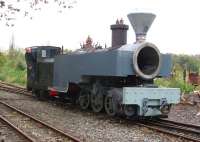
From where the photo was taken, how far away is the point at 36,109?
1528 cm

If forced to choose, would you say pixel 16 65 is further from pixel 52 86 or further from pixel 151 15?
pixel 151 15

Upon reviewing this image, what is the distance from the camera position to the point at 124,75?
11.6m

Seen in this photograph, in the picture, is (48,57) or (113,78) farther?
(48,57)

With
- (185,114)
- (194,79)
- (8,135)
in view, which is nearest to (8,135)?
(8,135)

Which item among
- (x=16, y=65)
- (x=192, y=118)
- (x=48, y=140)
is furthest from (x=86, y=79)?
(x=16, y=65)

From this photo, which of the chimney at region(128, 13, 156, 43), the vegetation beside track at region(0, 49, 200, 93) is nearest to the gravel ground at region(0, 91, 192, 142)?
the chimney at region(128, 13, 156, 43)

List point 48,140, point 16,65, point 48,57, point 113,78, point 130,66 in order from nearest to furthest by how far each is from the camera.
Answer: point 48,140
point 130,66
point 113,78
point 48,57
point 16,65

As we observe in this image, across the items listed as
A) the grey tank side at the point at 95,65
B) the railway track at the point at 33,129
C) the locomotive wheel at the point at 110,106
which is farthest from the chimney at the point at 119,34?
the railway track at the point at 33,129

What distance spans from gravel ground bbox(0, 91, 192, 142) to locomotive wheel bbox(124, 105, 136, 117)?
11.3 inches

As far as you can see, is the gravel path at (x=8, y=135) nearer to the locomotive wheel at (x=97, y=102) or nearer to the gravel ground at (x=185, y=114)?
the locomotive wheel at (x=97, y=102)

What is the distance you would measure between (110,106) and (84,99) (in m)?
2.08

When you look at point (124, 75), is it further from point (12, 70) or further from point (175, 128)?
point (12, 70)

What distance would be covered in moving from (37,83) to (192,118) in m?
6.99

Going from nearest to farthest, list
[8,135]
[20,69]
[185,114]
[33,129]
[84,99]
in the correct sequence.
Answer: [8,135], [33,129], [185,114], [84,99], [20,69]
